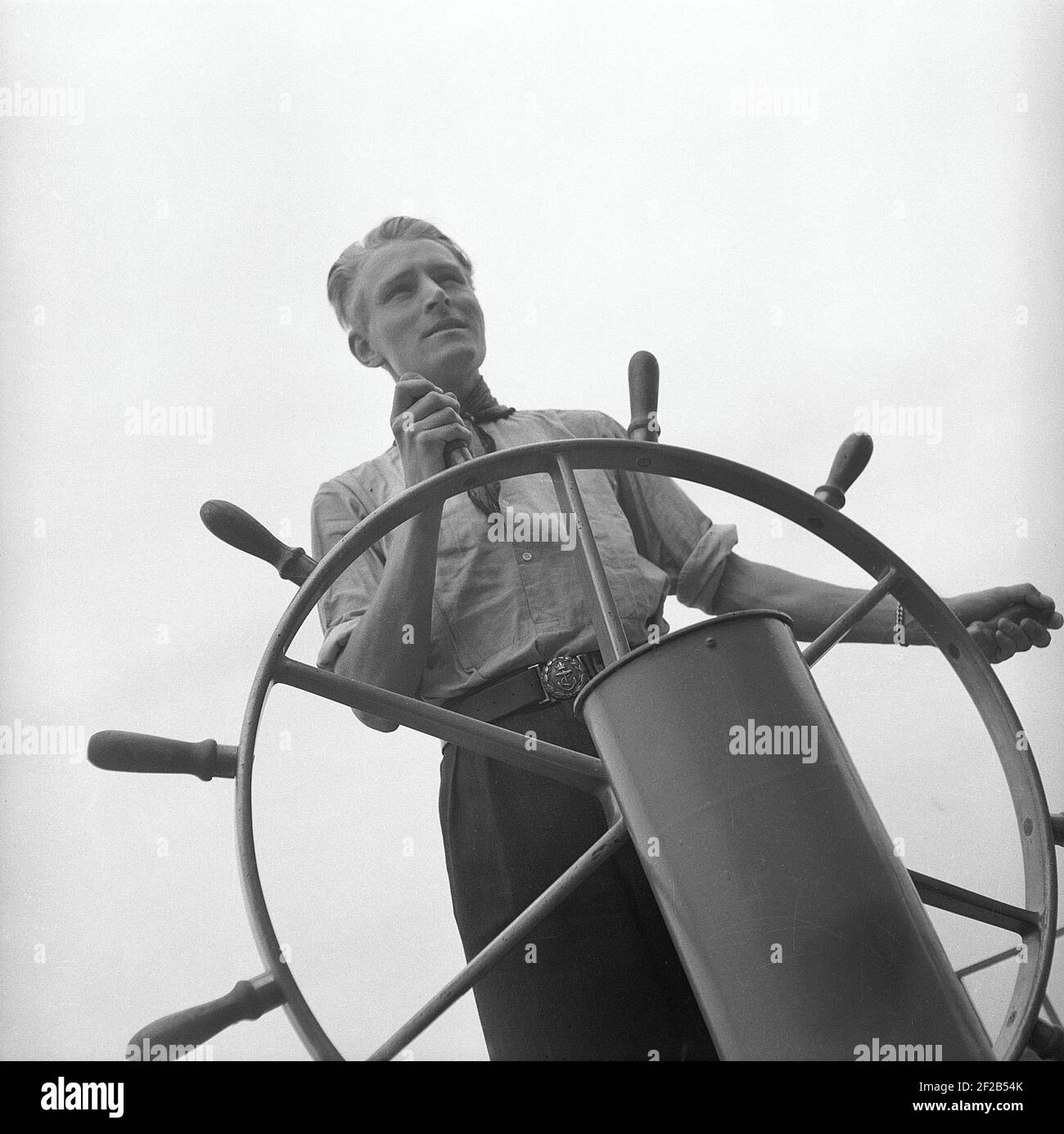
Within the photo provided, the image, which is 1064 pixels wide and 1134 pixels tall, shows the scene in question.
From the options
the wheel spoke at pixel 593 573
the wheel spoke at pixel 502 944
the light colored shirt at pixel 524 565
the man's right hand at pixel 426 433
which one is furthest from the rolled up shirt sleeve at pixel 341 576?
the wheel spoke at pixel 502 944

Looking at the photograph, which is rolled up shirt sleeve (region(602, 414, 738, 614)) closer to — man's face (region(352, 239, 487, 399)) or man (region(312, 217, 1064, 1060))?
man (region(312, 217, 1064, 1060))

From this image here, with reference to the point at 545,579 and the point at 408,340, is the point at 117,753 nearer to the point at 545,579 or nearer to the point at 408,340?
the point at 545,579

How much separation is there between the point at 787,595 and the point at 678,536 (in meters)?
0.13

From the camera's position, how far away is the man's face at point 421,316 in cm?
149

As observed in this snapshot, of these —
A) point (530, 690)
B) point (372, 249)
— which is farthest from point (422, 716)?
point (372, 249)

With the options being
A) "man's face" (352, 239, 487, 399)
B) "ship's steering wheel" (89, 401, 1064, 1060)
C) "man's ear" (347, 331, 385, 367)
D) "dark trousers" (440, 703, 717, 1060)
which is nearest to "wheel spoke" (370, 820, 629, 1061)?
"ship's steering wheel" (89, 401, 1064, 1060)

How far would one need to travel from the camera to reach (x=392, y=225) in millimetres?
1612

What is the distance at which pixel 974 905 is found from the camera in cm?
109

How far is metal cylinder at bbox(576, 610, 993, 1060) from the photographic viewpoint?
0.94m

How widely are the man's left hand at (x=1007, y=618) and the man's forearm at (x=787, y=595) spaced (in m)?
0.08

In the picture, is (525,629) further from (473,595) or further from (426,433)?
(426,433)

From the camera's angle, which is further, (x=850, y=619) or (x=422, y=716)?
(x=850, y=619)

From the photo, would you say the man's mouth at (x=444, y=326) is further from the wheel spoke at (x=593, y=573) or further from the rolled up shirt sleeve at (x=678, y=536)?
the wheel spoke at (x=593, y=573)

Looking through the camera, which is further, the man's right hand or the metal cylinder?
the man's right hand
